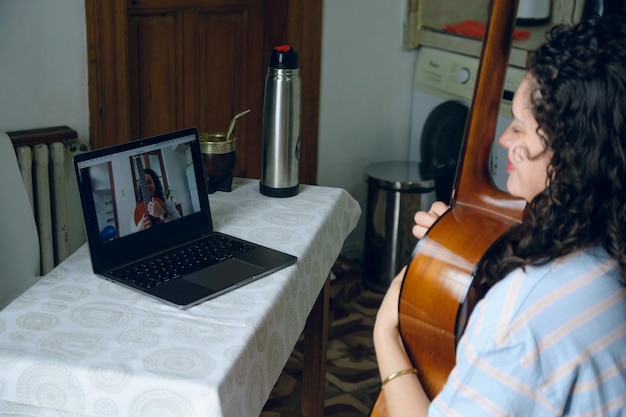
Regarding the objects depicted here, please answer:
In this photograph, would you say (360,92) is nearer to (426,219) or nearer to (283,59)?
(283,59)

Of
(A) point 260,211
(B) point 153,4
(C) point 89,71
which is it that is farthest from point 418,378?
(B) point 153,4

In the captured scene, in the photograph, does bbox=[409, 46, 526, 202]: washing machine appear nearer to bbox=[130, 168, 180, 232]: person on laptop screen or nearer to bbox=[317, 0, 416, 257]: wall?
bbox=[317, 0, 416, 257]: wall

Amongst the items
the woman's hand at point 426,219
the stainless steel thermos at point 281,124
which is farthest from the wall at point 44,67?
the woman's hand at point 426,219

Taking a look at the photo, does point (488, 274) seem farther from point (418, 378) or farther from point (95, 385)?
point (95, 385)

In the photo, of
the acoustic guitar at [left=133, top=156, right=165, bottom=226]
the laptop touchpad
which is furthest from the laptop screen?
the laptop touchpad

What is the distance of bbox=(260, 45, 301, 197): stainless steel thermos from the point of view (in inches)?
79.7

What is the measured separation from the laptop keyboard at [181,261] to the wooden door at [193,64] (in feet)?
3.57

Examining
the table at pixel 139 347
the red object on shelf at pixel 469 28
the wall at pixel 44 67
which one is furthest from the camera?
the red object on shelf at pixel 469 28

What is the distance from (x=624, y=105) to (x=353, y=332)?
2.18 metres

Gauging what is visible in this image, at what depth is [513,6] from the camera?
1.35m

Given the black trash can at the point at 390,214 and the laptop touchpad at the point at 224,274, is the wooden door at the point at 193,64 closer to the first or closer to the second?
the black trash can at the point at 390,214

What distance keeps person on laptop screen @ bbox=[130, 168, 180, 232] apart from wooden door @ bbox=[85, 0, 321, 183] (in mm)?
1066

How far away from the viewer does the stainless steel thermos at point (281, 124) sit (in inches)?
79.7

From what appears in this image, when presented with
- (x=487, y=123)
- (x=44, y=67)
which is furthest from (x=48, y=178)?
Answer: (x=487, y=123)
